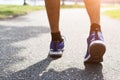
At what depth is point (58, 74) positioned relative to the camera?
259cm

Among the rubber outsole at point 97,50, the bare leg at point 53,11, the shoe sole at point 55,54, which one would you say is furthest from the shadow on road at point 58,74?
the bare leg at point 53,11

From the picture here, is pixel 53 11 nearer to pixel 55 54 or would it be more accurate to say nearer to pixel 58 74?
pixel 55 54

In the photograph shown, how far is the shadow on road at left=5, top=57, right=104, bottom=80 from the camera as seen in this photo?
2.48 meters

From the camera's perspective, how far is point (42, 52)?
3520 millimetres

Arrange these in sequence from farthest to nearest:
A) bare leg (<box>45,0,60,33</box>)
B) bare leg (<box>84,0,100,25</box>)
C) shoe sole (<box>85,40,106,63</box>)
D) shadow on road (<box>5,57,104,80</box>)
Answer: bare leg (<box>45,0,60,33</box>) < bare leg (<box>84,0,100,25</box>) < shoe sole (<box>85,40,106,63</box>) < shadow on road (<box>5,57,104,80</box>)

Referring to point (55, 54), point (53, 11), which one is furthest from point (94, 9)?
point (55, 54)

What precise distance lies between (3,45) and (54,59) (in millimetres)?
1066

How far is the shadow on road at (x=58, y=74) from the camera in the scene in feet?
8.13

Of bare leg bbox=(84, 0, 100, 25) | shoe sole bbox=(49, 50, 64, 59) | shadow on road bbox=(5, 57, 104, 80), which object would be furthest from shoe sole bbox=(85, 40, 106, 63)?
shoe sole bbox=(49, 50, 64, 59)

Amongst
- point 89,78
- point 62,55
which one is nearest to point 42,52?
point 62,55

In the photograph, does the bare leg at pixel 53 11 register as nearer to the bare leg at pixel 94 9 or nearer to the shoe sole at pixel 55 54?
the shoe sole at pixel 55 54

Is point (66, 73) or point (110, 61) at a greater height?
point (66, 73)

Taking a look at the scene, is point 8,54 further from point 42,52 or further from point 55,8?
point 55,8

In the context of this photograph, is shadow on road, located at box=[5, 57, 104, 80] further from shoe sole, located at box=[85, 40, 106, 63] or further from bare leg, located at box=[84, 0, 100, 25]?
bare leg, located at box=[84, 0, 100, 25]
